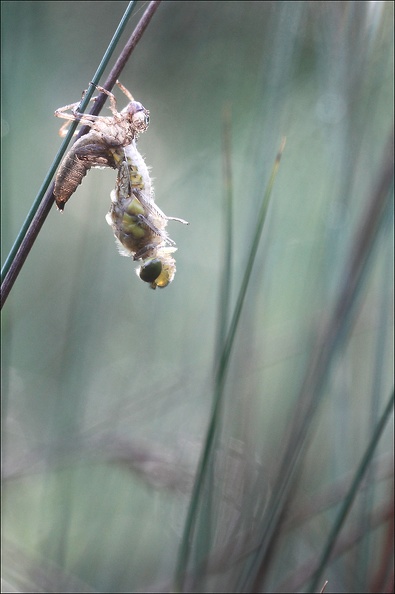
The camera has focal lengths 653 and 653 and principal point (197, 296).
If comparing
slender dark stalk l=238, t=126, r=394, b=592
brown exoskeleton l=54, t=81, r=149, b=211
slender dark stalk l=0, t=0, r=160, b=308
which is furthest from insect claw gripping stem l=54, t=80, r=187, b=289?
slender dark stalk l=238, t=126, r=394, b=592

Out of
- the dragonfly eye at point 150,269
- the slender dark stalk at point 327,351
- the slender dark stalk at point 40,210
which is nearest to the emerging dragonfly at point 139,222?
the dragonfly eye at point 150,269

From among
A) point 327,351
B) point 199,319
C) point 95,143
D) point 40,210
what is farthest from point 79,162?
point 199,319

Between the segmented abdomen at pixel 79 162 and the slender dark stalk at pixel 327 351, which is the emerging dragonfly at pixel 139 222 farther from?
the slender dark stalk at pixel 327 351

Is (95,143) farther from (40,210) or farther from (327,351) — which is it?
(327,351)

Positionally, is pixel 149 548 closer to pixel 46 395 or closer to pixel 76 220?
pixel 46 395

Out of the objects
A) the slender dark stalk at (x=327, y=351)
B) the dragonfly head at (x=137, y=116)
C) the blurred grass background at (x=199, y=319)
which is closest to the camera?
the dragonfly head at (x=137, y=116)

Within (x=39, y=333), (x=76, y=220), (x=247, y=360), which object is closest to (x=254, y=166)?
(x=247, y=360)

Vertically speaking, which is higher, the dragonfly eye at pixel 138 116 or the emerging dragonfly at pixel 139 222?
the dragonfly eye at pixel 138 116

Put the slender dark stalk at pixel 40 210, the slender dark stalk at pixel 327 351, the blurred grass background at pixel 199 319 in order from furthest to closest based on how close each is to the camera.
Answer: the blurred grass background at pixel 199 319 → the slender dark stalk at pixel 327 351 → the slender dark stalk at pixel 40 210
